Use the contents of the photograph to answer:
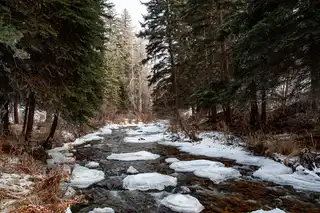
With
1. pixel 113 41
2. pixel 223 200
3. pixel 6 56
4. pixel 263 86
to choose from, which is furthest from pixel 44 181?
pixel 113 41

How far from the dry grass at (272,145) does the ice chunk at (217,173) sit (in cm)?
181

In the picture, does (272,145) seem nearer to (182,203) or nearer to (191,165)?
(191,165)

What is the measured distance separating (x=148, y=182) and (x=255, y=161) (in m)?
3.54

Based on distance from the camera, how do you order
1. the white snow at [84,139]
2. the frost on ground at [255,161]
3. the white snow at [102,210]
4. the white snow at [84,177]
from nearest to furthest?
the white snow at [102,210]
the frost on ground at [255,161]
the white snow at [84,177]
the white snow at [84,139]

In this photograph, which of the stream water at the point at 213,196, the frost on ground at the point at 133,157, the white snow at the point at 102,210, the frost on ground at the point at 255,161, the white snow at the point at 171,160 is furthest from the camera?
the frost on ground at the point at 133,157

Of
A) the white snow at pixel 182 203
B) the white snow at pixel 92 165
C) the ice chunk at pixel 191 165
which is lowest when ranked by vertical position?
the white snow at pixel 182 203

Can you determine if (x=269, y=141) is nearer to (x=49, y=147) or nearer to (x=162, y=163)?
(x=162, y=163)

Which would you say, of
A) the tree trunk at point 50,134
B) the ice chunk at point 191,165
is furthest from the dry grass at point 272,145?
the tree trunk at point 50,134

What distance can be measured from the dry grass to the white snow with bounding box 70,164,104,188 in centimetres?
505

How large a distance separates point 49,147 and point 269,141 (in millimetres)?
8129

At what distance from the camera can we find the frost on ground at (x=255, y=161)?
5703mm

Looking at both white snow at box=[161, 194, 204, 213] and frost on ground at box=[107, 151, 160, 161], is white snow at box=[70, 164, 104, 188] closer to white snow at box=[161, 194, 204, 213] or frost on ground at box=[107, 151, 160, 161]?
frost on ground at box=[107, 151, 160, 161]

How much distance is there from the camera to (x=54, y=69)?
8.22m

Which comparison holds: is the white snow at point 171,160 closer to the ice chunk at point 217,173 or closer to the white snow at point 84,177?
the ice chunk at point 217,173
